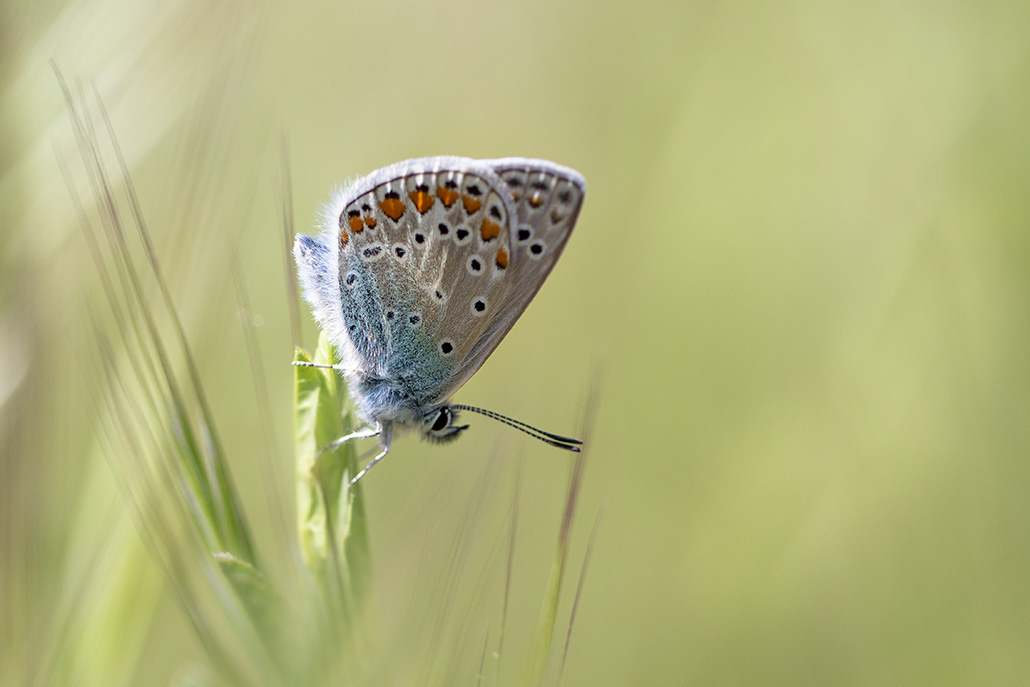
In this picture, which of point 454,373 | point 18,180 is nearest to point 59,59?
point 18,180

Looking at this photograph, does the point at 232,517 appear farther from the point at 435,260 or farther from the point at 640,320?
the point at 640,320

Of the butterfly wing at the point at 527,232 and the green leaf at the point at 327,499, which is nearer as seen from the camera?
the green leaf at the point at 327,499

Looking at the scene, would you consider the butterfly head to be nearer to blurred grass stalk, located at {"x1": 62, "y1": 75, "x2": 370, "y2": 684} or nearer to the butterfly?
the butterfly

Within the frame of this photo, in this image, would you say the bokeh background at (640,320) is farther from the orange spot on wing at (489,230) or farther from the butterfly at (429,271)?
the orange spot on wing at (489,230)

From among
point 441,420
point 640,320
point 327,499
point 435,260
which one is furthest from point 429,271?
point 640,320

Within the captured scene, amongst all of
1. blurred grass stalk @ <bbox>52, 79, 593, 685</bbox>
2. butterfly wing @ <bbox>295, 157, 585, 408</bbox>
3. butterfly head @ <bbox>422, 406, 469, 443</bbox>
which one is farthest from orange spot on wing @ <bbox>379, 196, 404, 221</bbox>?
blurred grass stalk @ <bbox>52, 79, 593, 685</bbox>

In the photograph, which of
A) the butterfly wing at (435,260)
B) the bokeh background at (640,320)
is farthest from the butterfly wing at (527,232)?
the bokeh background at (640,320)
